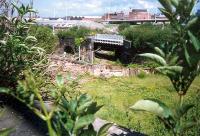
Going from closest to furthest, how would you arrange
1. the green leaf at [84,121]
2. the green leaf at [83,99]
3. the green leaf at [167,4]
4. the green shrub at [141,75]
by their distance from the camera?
the green leaf at [84,121]
the green leaf at [83,99]
the green leaf at [167,4]
the green shrub at [141,75]

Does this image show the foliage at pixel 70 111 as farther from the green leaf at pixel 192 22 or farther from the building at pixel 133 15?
the building at pixel 133 15

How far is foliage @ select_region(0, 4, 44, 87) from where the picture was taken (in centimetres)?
571

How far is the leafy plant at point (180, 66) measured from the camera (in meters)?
1.53

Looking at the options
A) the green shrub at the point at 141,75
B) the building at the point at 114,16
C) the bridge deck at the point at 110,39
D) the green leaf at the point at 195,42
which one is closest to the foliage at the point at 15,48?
the green leaf at the point at 195,42

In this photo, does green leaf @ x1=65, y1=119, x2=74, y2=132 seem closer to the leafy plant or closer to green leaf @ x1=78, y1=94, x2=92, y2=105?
green leaf @ x1=78, y1=94, x2=92, y2=105

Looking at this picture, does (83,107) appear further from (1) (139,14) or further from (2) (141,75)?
(1) (139,14)

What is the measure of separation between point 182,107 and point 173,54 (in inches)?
11.0

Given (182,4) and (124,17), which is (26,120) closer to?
(182,4)

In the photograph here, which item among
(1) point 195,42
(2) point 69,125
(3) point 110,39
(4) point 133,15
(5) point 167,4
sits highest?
(5) point 167,4

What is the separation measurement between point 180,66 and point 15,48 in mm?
4423

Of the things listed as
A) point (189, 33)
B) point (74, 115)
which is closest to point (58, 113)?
point (74, 115)

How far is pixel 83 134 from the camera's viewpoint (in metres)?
1.41

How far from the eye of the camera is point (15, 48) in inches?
224

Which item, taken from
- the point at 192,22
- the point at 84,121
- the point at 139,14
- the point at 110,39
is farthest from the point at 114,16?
the point at 84,121
